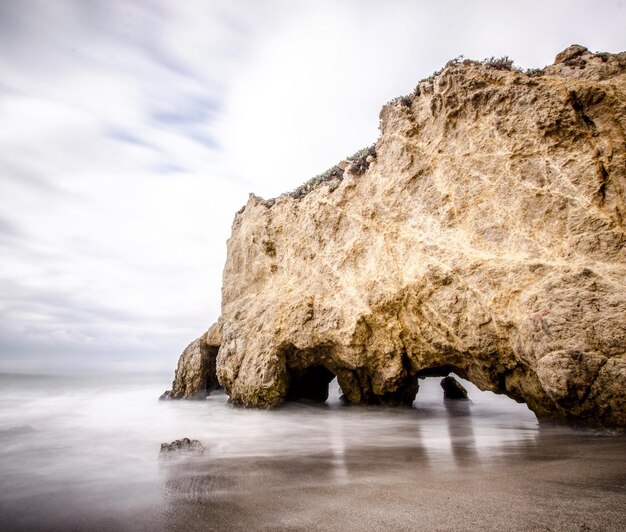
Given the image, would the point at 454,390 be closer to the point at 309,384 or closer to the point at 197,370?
the point at 309,384

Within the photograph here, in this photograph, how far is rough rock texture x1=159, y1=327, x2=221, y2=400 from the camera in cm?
1611

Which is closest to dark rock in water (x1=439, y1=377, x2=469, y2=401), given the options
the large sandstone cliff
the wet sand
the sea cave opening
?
the large sandstone cliff

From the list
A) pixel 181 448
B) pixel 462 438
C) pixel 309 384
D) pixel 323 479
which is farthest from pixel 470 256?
pixel 309 384

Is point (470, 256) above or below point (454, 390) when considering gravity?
above

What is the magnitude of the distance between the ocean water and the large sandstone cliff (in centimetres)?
168

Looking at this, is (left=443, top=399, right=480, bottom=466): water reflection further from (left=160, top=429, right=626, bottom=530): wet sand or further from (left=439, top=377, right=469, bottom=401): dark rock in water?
(left=439, top=377, right=469, bottom=401): dark rock in water

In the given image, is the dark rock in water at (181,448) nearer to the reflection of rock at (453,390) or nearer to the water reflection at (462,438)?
the water reflection at (462,438)

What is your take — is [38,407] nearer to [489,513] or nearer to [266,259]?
[266,259]

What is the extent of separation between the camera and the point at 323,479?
473cm

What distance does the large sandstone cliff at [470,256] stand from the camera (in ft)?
22.2

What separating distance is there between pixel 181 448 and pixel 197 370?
1008 cm

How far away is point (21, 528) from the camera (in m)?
3.72

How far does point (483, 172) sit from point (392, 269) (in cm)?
346

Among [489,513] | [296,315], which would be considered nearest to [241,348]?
[296,315]
